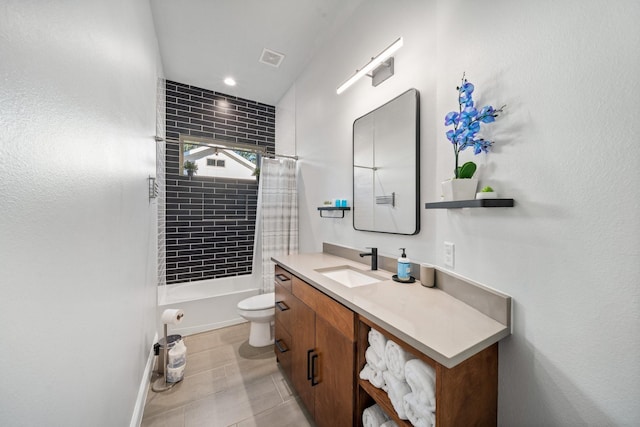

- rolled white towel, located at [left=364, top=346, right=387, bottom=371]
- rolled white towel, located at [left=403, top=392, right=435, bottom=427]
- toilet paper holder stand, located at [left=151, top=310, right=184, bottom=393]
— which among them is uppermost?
rolled white towel, located at [left=364, top=346, right=387, bottom=371]

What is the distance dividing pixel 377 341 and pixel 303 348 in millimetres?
662

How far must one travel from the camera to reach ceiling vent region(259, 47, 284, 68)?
2.37 meters

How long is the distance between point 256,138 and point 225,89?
0.71m

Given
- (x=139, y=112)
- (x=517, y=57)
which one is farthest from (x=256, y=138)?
(x=517, y=57)

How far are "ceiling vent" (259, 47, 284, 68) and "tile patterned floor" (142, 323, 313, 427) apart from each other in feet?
9.55

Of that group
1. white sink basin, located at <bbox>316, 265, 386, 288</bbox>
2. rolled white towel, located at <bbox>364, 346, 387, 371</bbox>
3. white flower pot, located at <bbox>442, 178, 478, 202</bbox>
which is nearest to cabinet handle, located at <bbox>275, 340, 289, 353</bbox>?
white sink basin, located at <bbox>316, 265, 386, 288</bbox>

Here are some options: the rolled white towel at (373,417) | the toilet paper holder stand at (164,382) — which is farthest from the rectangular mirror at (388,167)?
the toilet paper holder stand at (164,382)

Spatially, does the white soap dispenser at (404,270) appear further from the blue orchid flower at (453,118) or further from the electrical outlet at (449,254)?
the blue orchid flower at (453,118)

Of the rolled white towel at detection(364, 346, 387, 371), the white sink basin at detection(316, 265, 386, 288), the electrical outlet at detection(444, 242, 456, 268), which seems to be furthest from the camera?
the white sink basin at detection(316, 265, 386, 288)

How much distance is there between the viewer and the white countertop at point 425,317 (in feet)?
2.36

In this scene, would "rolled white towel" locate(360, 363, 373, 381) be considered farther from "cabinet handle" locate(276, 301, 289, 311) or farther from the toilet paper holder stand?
the toilet paper holder stand

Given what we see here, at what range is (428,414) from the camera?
0.74m

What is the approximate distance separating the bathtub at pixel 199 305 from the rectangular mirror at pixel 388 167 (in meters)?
1.74

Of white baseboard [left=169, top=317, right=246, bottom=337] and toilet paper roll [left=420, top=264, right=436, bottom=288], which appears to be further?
white baseboard [left=169, top=317, right=246, bottom=337]
